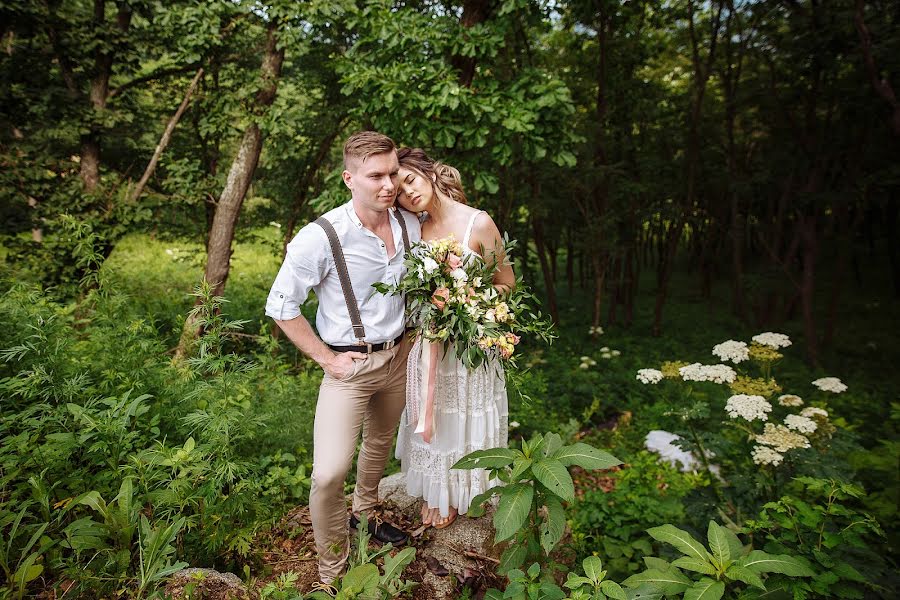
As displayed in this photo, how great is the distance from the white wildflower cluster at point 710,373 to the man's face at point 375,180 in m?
2.26

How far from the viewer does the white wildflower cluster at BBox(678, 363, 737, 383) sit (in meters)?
3.00

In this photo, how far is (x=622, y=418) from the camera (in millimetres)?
6211

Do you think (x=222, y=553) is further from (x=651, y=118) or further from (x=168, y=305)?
(x=651, y=118)

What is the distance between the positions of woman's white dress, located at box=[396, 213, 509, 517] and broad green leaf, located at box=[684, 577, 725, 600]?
4.77ft

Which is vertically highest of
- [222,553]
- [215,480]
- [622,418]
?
[215,480]

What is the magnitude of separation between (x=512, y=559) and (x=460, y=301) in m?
1.17

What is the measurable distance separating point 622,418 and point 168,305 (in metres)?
7.14

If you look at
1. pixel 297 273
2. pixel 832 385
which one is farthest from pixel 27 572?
pixel 832 385

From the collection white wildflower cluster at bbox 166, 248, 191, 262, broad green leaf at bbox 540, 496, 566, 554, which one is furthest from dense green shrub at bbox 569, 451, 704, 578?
white wildflower cluster at bbox 166, 248, 191, 262

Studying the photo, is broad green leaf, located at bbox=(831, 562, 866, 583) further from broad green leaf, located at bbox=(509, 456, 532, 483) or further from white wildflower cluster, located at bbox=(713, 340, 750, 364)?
white wildflower cluster, located at bbox=(713, 340, 750, 364)

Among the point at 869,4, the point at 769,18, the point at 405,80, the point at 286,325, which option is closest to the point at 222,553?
the point at 286,325

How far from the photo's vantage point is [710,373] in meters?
3.08

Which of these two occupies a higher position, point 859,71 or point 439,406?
point 859,71

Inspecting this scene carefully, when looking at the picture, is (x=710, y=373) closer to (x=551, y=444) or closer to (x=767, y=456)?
(x=767, y=456)
